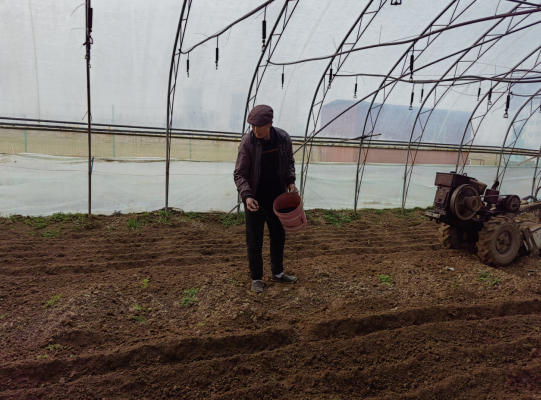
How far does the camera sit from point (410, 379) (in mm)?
2311

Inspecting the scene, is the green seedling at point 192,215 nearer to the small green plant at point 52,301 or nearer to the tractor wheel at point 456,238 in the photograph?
the small green plant at point 52,301

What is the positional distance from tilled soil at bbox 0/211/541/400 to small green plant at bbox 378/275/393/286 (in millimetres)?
38

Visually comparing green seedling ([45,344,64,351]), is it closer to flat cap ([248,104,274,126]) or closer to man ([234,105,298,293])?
man ([234,105,298,293])

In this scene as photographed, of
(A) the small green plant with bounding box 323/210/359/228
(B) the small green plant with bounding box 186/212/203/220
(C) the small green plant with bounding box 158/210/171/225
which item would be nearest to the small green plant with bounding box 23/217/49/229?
(C) the small green plant with bounding box 158/210/171/225

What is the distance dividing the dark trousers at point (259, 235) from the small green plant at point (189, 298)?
2.02ft

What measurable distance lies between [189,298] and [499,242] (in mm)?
4361

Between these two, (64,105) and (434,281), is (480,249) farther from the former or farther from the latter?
(64,105)

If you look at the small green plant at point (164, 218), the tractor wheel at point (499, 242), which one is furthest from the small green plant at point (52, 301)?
the tractor wheel at point (499, 242)

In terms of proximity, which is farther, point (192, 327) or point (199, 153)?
point (199, 153)

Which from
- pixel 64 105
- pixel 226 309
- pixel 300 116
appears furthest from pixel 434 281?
pixel 64 105

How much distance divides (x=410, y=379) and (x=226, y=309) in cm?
156

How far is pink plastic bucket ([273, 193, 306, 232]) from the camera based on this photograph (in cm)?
321

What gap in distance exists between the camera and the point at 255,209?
319 cm

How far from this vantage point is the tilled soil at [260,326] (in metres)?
2.20
